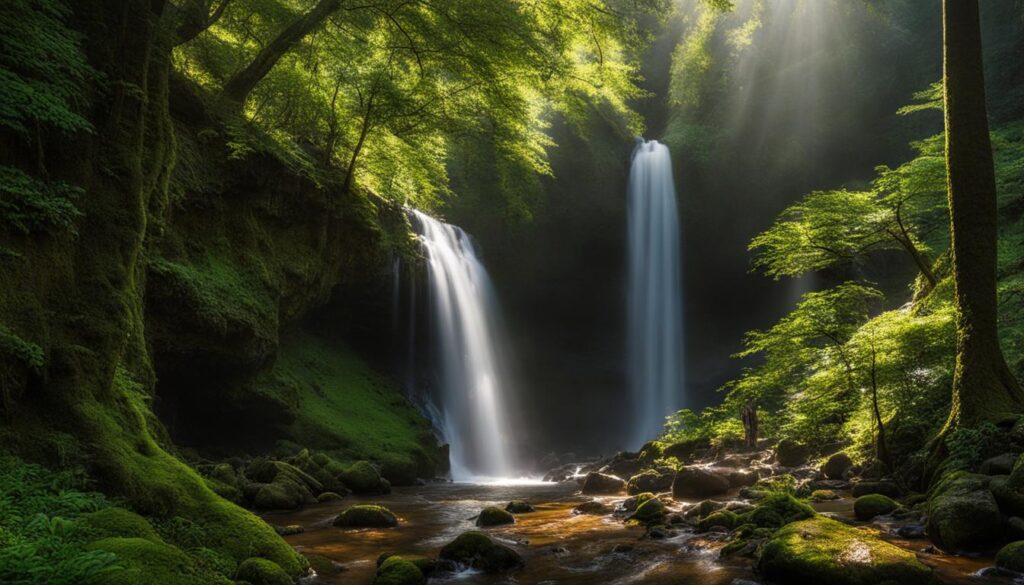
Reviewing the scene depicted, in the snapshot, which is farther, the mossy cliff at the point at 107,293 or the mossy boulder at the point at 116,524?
the mossy cliff at the point at 107,293

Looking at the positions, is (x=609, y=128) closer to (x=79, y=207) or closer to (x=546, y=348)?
(x=546, y=348)

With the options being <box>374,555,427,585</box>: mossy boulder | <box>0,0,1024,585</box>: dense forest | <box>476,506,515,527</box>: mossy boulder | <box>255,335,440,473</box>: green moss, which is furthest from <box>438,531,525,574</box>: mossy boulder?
<box>255,335,440,473</box>: green moss

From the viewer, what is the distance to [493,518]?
9.91 meters

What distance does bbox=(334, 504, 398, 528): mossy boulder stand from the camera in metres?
9.41

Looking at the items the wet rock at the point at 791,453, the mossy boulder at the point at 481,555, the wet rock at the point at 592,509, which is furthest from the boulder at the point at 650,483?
the mossy boulder at the point at 481,555

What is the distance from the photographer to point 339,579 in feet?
20.1

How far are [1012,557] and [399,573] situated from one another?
17.6 ft

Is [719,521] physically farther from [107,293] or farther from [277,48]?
[277,48]

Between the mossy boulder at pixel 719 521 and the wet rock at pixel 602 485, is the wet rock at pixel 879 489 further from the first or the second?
the wet rock at pixel 602 485

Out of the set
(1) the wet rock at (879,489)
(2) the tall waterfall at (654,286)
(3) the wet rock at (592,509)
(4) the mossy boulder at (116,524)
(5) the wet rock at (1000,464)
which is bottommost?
(3) the wet rock at (592,509)

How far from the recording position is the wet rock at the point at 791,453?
46.4 ft

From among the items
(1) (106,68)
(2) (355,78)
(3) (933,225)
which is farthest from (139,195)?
(3) (933,225)

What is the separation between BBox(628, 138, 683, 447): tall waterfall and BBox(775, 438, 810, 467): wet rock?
17.4m

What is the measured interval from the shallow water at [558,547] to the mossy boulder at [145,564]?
1897 mm
